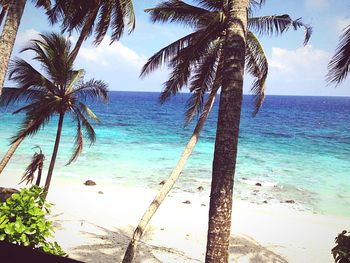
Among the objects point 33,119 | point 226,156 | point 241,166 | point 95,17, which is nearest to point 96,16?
point 95,17

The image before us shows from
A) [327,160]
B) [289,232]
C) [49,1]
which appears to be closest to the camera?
[49,1]

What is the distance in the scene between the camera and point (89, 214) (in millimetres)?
13828

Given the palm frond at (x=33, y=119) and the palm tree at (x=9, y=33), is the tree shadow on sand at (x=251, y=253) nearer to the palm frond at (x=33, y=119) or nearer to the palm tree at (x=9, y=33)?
the palm frond at (x=33, y=119)

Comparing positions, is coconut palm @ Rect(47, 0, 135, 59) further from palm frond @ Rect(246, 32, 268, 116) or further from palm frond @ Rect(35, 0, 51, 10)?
palm frond @ Rect(246, 32, 268, 116)

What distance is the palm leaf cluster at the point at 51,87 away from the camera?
9.62 metres

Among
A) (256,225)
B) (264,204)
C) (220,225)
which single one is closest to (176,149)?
(264,204)

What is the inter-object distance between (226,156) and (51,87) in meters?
7.38

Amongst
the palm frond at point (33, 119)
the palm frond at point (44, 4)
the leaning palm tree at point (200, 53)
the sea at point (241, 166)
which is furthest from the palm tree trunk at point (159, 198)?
the palm frond at point (44, 4)

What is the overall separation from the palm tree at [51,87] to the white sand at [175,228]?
287 centimetres

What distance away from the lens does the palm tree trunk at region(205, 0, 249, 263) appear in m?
4.65

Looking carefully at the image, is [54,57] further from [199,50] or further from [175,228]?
[175,228]

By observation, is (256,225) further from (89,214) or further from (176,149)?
(176,149)

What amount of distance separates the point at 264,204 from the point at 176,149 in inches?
766

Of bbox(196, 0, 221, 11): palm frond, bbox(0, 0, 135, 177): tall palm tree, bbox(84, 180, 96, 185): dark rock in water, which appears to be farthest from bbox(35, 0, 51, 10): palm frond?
bbox(84, 180, 96, 185): dark rock in water
